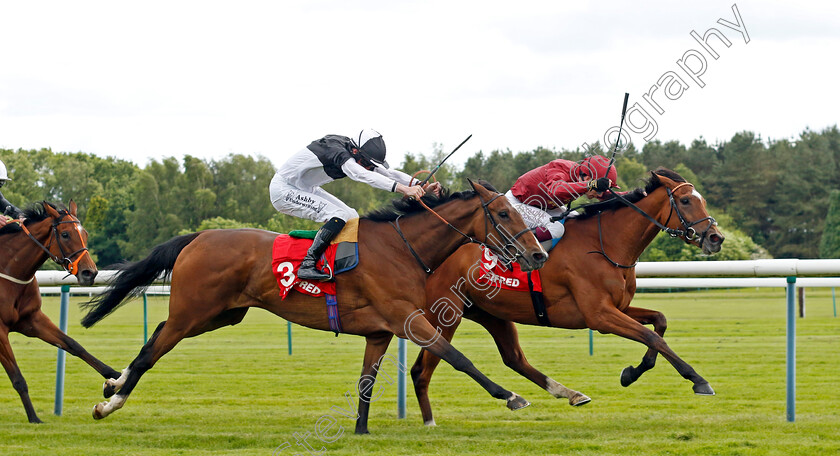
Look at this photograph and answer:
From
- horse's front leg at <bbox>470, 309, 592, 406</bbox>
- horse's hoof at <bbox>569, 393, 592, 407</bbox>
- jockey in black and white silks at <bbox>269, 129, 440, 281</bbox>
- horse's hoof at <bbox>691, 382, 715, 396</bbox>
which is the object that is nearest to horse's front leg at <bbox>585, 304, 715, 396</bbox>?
horse's hoof at <bbox>691, 382, 715, 396</bbox>

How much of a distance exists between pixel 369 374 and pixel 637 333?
1756 mm

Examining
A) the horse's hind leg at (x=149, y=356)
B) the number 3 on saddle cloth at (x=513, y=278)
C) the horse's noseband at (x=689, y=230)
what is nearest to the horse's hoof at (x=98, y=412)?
the horse's hind leg at (x=149, y=356)

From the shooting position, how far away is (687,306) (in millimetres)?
23875

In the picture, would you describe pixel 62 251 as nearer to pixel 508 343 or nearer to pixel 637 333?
pixel 508 343

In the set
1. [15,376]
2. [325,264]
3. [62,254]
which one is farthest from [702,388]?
[15,376]

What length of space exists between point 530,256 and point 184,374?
20.2 feet

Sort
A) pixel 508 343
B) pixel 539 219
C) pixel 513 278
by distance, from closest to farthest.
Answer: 1. pixel 513 278
2. pixel 539 219
3. pixel 508 343

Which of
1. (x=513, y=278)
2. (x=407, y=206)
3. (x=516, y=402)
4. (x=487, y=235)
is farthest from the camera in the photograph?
(x=513, y=278)

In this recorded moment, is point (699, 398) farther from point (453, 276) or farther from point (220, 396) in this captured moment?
point (220, 396)

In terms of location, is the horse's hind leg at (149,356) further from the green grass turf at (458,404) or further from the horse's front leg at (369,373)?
the horse's front leg at (369,373)

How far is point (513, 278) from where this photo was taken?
6.21 metres

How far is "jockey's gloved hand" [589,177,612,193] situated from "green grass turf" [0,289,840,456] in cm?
168

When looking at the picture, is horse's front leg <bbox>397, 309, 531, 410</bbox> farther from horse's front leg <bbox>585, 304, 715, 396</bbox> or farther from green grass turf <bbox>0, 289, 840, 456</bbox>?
horse's front leg <bbox>585, 304, 715, 396</bbox>

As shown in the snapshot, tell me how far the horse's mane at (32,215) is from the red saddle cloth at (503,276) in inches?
132
